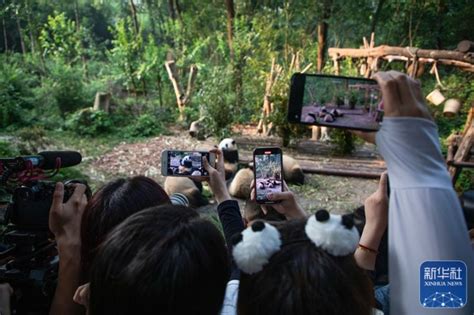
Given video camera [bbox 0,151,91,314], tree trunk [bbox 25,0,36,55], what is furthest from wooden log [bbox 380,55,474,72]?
tree trunk [bbox 25,0,36,55]

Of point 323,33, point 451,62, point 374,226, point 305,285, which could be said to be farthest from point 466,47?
point 305,285

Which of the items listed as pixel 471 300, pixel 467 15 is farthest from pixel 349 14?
pixel 471 300

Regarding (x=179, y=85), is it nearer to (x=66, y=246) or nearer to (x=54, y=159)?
(x=54, y=159)

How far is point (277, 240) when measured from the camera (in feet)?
2.46

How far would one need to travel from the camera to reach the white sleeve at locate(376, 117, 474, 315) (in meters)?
0.69

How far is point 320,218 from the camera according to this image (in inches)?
29.5

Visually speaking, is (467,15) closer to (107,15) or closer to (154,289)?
(154,289)

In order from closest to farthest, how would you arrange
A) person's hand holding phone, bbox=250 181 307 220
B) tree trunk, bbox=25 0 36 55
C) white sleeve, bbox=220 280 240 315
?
white sleeve, bbox=220 280 240 315, person's hand holding phone, bbox=250 181 307 220, tree trunk, bbox=25 0 36 55

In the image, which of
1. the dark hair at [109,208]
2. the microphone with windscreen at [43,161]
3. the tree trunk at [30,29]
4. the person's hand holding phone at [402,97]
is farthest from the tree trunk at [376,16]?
the person's hand holding phone at [402,97]

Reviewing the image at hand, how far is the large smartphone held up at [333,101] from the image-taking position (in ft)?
3.63

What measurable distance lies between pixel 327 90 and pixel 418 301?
81cm

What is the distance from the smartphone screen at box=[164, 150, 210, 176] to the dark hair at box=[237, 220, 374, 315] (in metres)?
0.87

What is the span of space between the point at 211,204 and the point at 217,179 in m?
3.44

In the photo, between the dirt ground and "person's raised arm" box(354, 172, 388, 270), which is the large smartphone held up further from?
the dirt ground
